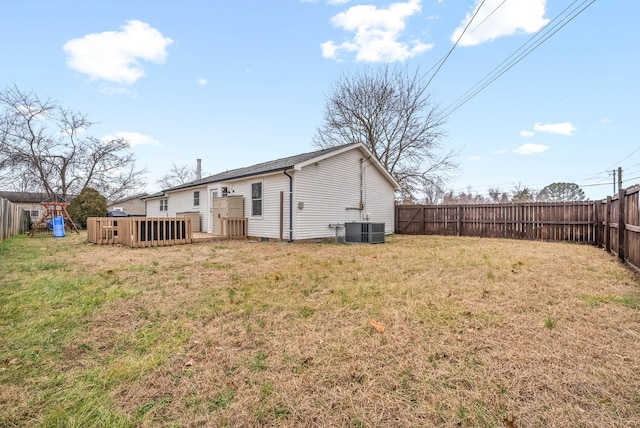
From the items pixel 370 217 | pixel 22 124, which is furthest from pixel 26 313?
pixel 22 124

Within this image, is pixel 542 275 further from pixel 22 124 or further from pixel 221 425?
pixel 22 124

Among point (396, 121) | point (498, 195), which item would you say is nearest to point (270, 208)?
point (396, 121)

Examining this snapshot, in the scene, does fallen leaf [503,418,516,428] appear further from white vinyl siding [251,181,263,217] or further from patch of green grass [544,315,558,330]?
white vinyl siding [251,181,263,217]

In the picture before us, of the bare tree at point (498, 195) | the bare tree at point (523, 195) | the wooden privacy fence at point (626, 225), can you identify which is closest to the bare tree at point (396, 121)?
the wooden privacy fence at point (626, 225)

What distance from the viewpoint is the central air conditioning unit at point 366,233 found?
10742 mm

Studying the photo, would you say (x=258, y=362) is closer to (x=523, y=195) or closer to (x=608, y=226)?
(x=608, y=226)

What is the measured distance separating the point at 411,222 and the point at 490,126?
6.51 meters

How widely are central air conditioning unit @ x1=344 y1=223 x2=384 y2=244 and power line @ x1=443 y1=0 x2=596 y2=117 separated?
7361 millimetres

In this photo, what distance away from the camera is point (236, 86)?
1398 centimetres

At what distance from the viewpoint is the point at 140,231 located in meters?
9.48

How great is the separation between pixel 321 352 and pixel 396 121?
18416 millimetres

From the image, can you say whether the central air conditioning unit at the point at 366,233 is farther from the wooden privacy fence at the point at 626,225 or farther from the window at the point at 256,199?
the wooden privacy fence at the point at 626,225

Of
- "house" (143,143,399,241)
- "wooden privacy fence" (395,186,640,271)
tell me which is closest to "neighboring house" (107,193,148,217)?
"house" (143,143,399,241)

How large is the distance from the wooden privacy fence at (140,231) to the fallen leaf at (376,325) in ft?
29.5
